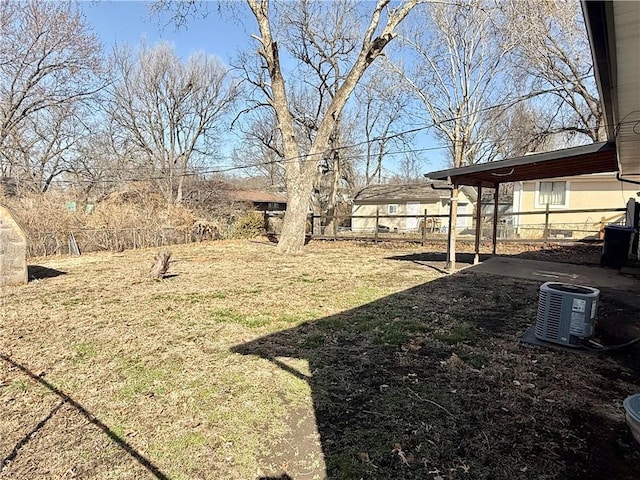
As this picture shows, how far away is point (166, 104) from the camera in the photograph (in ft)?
76.1

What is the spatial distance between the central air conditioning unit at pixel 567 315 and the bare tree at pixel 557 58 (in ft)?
38.9

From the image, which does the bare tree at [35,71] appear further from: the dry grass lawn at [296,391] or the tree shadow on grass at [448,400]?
the tree shadow on grass at [448,400]

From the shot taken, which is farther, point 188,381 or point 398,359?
point 398,359

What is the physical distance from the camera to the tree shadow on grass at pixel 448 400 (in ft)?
6.75

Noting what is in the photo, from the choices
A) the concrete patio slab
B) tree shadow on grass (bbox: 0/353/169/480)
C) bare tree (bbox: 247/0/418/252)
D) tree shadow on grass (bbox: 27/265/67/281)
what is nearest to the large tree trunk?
bare tree (bbox: 247/0/418/252)

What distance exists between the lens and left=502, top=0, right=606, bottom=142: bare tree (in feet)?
45.0

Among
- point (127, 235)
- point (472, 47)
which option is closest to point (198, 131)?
point (127, 235)

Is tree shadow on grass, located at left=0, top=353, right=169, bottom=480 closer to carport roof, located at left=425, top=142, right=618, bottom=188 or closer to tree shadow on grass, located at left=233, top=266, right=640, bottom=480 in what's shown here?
tree shadow on grass, located at left=233, top=266, right=640, bottom=480

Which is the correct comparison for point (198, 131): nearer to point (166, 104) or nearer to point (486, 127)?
point (166, 104)

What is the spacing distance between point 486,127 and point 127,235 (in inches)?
793

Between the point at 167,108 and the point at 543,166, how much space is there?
22.3 m

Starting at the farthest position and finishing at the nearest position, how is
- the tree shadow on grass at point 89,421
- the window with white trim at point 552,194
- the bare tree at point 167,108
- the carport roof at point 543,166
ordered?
the bare tree at point 167,108 < the window with white trim at point 552,194 < the carport roof at point 543,166 < the tree shadow on grass at point 89,421

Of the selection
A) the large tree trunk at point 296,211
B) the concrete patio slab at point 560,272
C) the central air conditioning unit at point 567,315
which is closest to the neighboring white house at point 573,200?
the concrete patio slab at point 560,272

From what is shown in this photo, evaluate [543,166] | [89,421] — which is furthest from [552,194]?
[89,421]
